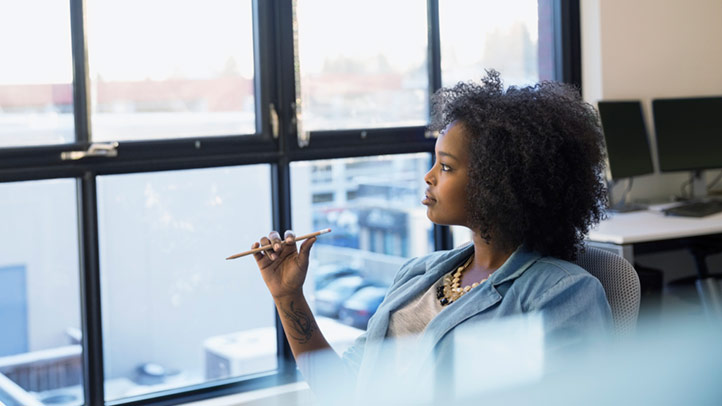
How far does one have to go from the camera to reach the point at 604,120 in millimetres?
3275

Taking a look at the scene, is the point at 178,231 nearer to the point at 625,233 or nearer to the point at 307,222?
the point at 307,222

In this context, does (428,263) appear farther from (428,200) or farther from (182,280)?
(182,280)

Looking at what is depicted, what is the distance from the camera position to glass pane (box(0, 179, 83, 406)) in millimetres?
2355

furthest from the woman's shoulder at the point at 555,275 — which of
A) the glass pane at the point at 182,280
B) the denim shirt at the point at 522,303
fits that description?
the glass pane at the point at 182,280

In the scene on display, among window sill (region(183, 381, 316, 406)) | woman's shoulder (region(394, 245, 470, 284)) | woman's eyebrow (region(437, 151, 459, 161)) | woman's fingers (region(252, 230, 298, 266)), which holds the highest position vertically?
woman's eyebrow (region(437, 151, 459, 161))

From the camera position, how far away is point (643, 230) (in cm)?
279

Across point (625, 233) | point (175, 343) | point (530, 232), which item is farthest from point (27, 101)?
point (625, 233)

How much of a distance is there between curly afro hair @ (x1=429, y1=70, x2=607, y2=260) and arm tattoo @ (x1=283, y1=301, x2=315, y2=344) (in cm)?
38

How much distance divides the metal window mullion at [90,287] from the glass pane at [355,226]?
2.32ft

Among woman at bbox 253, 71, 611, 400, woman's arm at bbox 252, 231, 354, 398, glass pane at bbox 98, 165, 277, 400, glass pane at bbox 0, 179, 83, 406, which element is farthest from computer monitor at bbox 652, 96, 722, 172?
glass pane at bbox 0, 179, 83, 406

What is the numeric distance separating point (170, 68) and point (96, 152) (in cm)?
39

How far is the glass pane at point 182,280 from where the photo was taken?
2523 millimetres

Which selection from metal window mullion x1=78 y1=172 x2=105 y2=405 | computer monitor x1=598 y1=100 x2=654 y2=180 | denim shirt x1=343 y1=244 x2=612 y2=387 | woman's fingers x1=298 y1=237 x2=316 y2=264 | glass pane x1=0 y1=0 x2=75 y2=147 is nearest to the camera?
denim shirt x1=343 y1=244 x2=612 y2=387

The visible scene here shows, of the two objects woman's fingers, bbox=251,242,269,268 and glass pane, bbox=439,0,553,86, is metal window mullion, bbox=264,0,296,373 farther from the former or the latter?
woman's fingers, bbox=251,242,269,268
